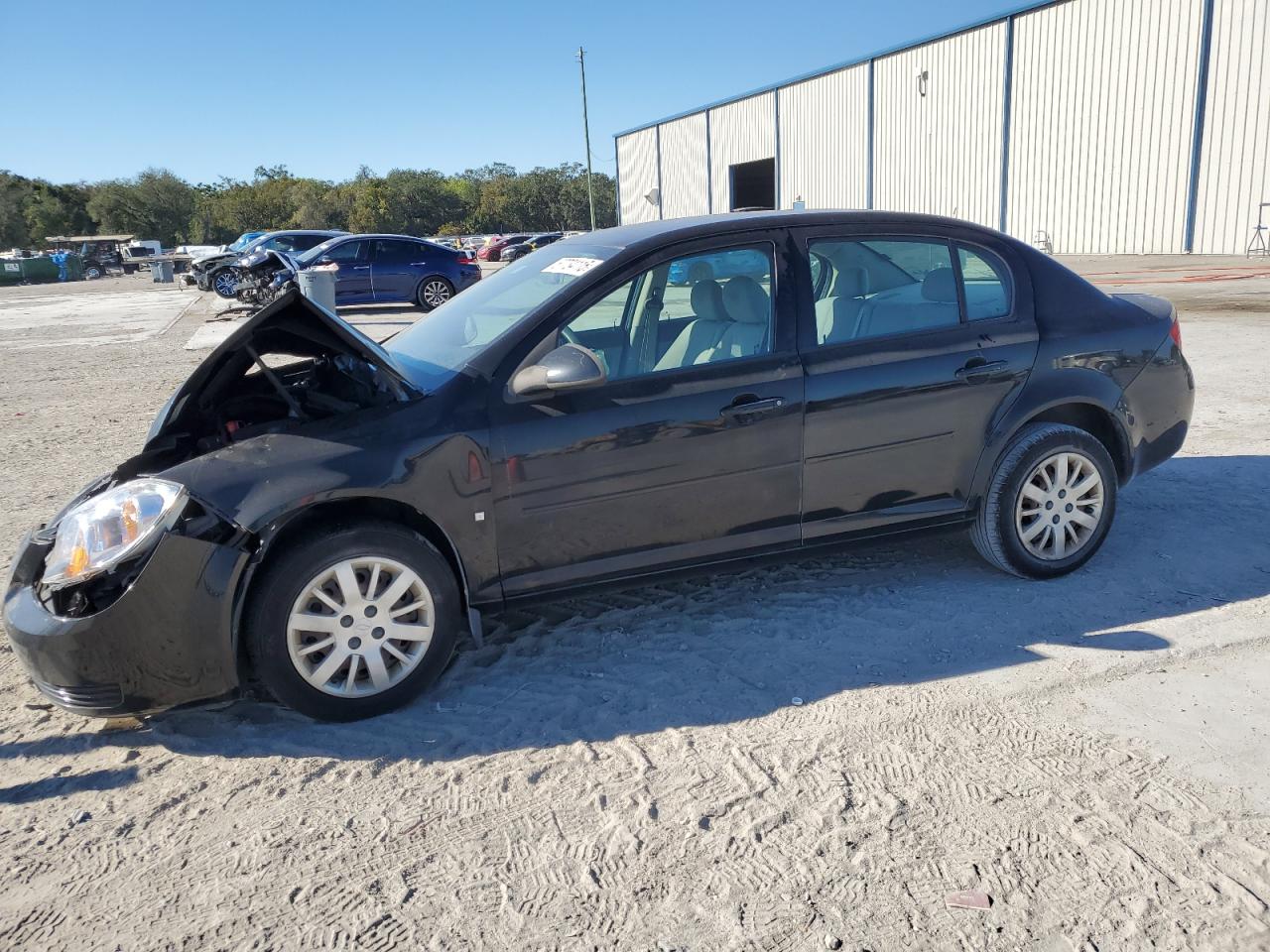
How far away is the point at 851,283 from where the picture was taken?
4219mm

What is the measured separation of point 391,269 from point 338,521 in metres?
16.8

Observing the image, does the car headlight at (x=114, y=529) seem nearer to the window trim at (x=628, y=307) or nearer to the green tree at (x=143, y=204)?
the window trim at (x=628, y=307)

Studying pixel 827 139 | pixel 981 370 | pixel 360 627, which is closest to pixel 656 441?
pixel 360 627

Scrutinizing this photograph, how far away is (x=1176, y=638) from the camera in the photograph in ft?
12.7

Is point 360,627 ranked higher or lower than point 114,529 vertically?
lower

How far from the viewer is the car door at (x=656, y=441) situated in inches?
142

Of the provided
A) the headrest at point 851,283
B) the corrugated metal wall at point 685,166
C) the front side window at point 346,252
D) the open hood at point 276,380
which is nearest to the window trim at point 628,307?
the headrest at point 851,283

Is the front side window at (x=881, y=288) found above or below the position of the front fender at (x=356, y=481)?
above

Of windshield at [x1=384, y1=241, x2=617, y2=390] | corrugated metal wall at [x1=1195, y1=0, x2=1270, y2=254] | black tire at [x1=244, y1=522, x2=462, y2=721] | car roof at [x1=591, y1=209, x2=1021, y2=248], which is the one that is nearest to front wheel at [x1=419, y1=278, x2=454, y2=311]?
windshield at [x1=384, y1=241, x2=617, y2=390]

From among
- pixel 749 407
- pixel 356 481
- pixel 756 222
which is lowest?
pixel 356 481

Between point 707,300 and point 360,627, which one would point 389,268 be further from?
point 360,627

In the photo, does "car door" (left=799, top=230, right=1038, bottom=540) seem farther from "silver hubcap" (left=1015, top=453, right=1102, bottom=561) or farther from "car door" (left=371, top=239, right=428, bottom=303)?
"car door" (left=371, top=239, right=428, bottom=303)

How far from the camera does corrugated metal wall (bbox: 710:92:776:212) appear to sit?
40.4 meters

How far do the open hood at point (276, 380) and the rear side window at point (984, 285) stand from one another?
2.49 m
